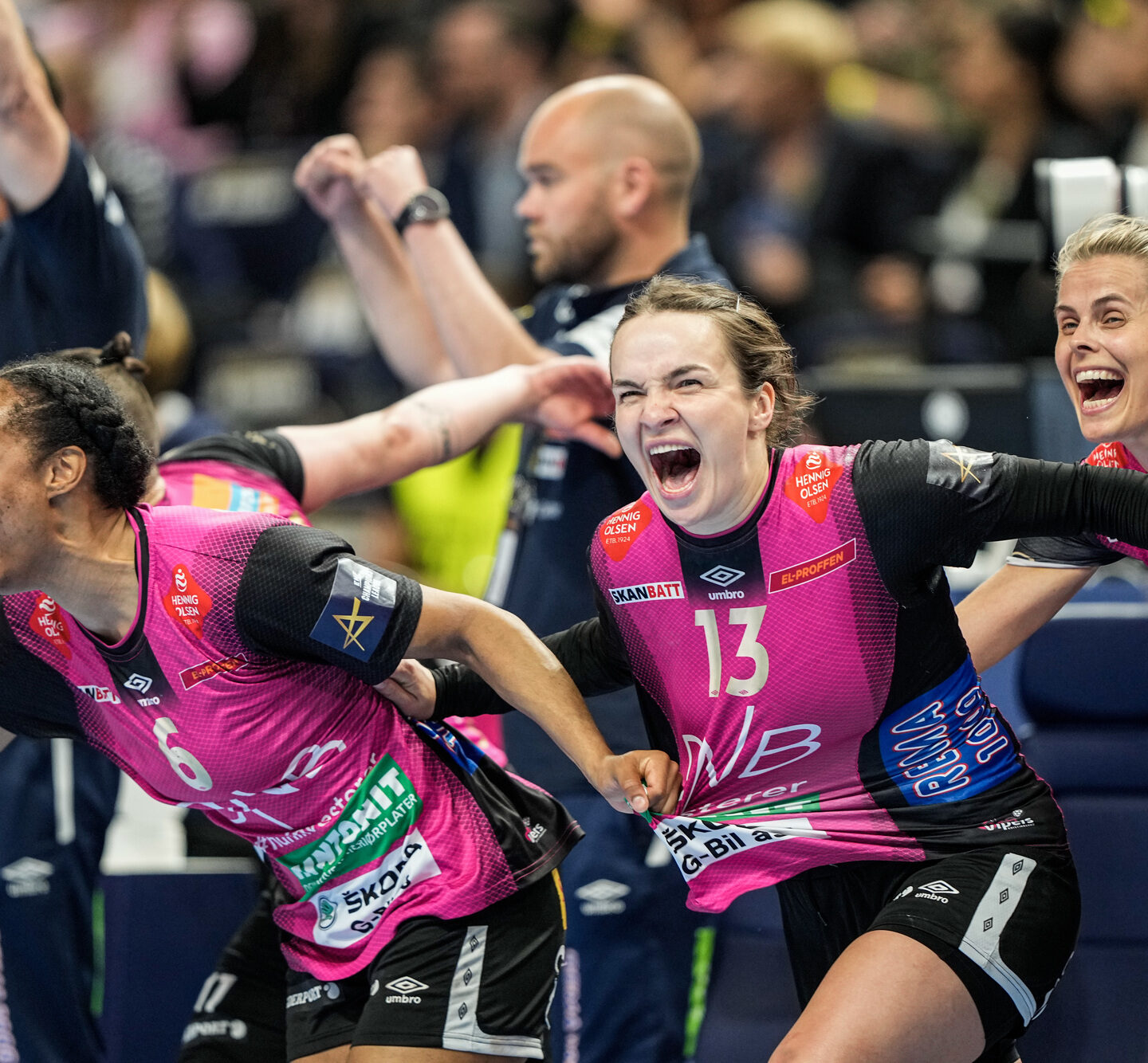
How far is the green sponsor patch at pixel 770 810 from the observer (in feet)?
8.31

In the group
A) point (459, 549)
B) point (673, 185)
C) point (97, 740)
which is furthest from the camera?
point (459, 549)

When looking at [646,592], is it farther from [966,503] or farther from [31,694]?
[31,694]

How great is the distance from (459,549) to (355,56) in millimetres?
3518

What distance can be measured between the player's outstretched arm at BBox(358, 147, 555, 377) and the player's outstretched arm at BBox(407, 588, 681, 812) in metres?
1.32

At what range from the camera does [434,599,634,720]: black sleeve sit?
8.75 feet

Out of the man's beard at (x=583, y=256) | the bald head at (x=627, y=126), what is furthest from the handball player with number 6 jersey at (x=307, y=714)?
the bald head at (x=627, y=126)

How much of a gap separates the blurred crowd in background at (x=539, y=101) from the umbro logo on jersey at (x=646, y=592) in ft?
6.59

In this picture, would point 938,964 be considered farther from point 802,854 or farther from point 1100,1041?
point 1100,1041

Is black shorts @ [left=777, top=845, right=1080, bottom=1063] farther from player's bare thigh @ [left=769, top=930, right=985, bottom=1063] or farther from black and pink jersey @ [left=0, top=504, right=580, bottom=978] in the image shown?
black and pink jersey @ [left=0, top=504, right=580, bottom=978]

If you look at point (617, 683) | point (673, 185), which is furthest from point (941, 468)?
point (673, 185)

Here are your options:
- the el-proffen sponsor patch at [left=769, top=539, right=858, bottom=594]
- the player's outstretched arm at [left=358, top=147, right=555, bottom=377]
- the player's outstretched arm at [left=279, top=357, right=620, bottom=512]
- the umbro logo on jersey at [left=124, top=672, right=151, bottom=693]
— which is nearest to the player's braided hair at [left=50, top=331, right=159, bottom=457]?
the player's outstretched arm at [left=279, top=357, right=620, bottom=512]

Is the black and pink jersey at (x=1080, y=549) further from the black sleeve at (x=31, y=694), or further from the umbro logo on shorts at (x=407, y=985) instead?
the black sleeve at (x=31, y=694)

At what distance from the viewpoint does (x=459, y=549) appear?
5.79 meters

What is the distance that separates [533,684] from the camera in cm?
251
